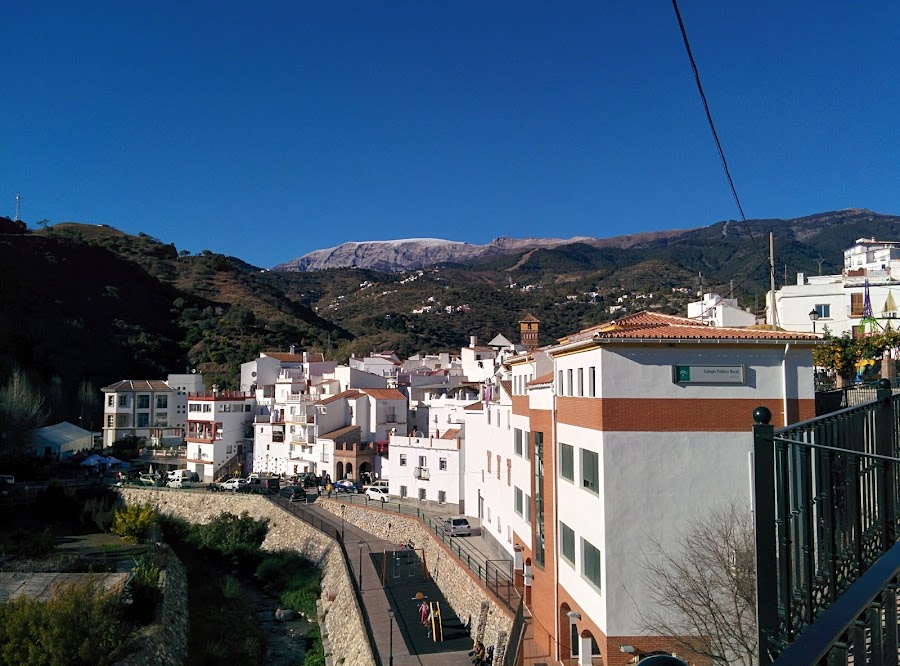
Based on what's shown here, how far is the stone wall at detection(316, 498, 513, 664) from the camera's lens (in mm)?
21438

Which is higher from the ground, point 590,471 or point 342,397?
point 342,397

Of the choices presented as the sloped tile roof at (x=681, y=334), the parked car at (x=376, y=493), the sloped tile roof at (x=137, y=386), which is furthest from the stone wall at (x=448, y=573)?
the sloped tile roof at (x=137, y=386)

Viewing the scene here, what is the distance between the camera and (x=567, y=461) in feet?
58.7

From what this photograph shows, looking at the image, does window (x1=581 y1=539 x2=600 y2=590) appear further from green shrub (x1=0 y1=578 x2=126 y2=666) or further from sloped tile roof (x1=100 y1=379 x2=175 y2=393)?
sloped tile roof (x1=100 y1=379 x2=175 y2=393)

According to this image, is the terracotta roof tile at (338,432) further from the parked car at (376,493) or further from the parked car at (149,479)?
the parked car at (149,479)

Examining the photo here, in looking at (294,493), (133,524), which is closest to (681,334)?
(133,524)

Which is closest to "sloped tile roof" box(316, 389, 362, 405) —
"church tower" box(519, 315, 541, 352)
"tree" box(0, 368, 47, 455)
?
"church tower" box(519, 315, 541, 352)

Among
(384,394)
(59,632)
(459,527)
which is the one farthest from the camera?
(384,394)

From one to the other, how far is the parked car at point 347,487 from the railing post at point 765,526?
42653 mm

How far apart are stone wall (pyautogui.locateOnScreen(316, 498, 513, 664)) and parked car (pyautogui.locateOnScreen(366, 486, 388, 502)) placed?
200 centimetres

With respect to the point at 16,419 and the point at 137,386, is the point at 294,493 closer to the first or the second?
the point at 16,419

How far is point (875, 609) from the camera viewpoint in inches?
97.8

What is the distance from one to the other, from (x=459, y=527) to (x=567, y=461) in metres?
16.1

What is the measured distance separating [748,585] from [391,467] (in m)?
31.1
